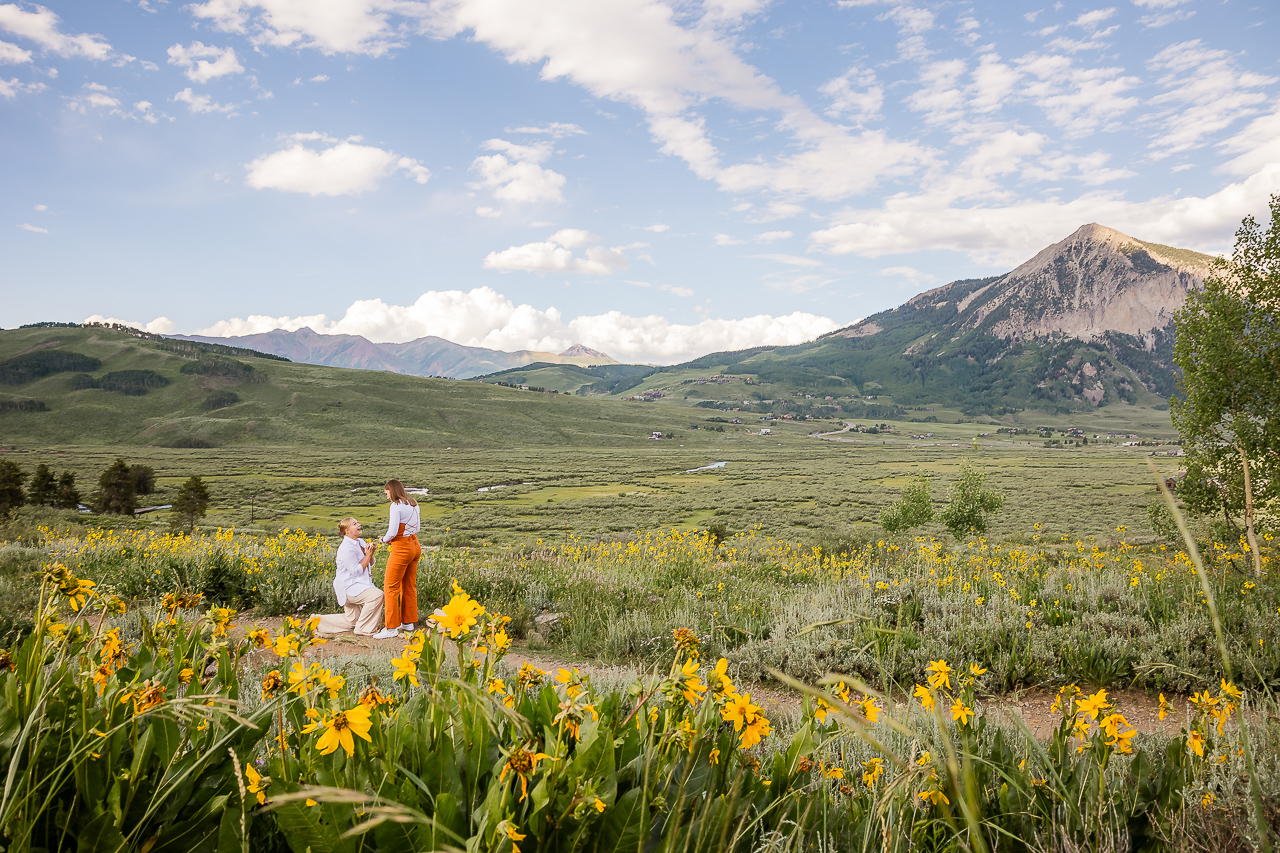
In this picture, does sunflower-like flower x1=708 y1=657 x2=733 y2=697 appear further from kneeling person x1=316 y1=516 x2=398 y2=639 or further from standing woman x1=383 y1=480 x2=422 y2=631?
kneeling person x1=316 y1=516 x2=398 y2=639

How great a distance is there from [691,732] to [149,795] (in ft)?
5.45

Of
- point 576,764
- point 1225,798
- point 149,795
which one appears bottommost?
point 1225,798

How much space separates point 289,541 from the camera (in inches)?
508

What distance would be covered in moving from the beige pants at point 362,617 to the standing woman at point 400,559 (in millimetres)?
229

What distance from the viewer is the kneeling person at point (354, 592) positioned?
8.52m

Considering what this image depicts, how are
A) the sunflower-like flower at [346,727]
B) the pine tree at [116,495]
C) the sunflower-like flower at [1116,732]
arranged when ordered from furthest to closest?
the pine tree at [116,495] → the sunflower-like flower at [1116,732] → the sunflower-like flower at [346,727]

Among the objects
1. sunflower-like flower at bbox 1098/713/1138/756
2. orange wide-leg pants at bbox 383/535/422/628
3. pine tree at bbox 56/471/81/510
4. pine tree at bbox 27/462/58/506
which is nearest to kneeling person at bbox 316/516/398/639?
orange wide-leg pants at bbox 383/535/422/628

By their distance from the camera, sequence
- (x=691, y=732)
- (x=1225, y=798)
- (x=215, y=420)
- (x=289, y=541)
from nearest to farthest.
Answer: (x=691, y=732) → (x=1225, y=798) → (x=289, y=541) → (x=215, y=420)

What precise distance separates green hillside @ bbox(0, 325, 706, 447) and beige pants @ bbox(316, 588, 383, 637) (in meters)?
128

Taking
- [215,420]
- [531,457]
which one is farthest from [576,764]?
[215,420]

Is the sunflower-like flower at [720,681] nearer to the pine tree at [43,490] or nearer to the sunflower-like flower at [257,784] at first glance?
the sunflower-like flower at [257,784]

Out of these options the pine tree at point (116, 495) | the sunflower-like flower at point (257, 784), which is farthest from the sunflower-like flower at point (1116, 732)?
the pine tree at point (116, 495)

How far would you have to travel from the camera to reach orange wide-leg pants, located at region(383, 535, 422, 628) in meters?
8.27

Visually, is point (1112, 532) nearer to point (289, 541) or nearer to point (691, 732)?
point (289, 541)
